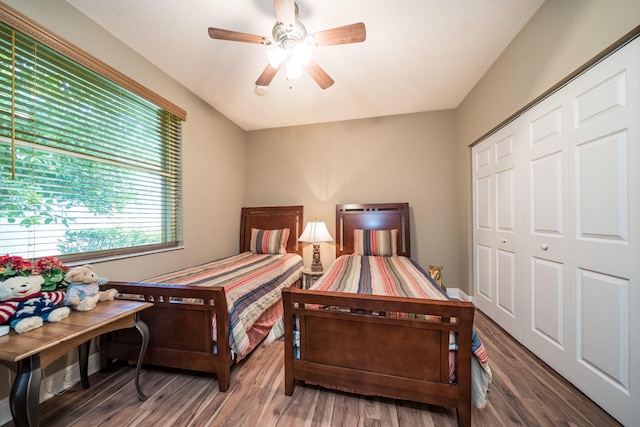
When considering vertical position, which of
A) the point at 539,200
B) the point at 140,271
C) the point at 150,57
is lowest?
the point at 140,271

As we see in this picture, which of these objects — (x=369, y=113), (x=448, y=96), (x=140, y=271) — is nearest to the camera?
(x=140, y=271)

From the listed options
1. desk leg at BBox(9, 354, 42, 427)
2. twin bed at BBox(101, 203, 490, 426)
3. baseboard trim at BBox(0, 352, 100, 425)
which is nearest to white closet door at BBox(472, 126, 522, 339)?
twin bed at BBox(101, 203, 490, 426)

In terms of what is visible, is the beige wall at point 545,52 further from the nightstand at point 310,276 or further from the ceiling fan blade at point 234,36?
the nightstand at point 310,276

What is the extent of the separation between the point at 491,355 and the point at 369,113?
115 inches

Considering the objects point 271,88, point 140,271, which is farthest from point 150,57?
point 140,271

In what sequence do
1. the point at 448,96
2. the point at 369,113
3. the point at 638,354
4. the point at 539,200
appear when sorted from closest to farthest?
the point at 638,354 < the point at 539,200 < the point at 448,96 < the point at 369,113

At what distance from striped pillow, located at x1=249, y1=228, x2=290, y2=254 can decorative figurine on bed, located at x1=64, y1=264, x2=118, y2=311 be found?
6.40 feet

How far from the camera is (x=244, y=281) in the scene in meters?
1.96

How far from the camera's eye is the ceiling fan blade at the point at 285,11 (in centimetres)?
128

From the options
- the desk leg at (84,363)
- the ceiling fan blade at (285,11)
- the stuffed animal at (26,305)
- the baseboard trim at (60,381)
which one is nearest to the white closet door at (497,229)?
the ceiling fan blade at (285,11)

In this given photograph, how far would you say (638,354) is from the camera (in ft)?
3.68

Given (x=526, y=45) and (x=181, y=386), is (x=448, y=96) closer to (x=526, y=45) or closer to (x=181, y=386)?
(x=526, y=45)

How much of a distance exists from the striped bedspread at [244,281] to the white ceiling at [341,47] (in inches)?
76.4

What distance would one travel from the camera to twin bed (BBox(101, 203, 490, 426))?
1208 millimetres
